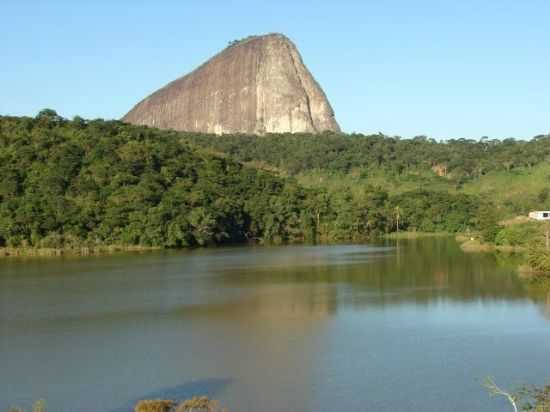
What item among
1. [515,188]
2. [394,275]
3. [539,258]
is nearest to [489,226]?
[539,258]

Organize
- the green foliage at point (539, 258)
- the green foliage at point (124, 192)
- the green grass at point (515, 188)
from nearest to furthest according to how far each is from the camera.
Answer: the green foliage at point (539, 258)
the green foliage at point (124, 192)
the green grass at point (515, 188)

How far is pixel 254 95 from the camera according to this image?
86.7 meters

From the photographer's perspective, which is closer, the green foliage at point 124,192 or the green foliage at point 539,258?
the green foliage at point 539,258

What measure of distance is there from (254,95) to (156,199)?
149ft

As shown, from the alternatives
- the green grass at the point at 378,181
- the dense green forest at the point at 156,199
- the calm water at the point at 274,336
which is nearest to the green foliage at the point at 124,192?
the dense green forest at the point at 156,199

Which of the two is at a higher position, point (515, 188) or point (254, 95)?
point (254, 95)

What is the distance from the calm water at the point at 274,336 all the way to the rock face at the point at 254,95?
5899cm

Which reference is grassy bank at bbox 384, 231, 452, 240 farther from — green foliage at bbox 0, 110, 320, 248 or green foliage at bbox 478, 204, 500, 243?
green foliage at bbox 478, 204, 500, 243

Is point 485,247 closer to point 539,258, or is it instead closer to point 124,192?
point 539,258

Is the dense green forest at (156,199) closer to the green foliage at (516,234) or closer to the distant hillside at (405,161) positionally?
the distant hillside at (405,161)

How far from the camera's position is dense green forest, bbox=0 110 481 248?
39.1 meters

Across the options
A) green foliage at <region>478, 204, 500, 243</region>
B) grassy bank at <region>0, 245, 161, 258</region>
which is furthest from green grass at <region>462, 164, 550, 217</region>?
grassy bank at <region>0, 245, 161, 258</region>

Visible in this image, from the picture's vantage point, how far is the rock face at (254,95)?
86.1m

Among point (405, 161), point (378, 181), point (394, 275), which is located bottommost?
point (394, 275)
